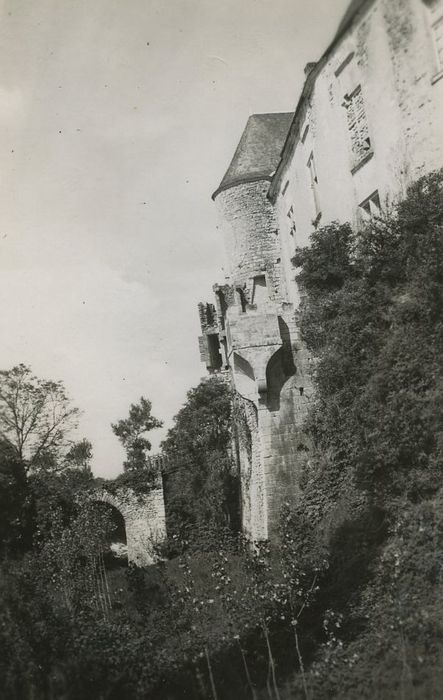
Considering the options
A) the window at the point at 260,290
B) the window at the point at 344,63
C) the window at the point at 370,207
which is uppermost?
the window at the point at 344,63

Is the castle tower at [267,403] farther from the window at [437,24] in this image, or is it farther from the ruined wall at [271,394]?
the window at [437,24]

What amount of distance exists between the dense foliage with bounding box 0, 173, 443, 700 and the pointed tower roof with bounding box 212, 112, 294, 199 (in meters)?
11.8

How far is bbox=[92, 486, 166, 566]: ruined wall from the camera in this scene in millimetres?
24250

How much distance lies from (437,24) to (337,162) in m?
4.44

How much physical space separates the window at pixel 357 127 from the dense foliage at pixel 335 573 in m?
2.08

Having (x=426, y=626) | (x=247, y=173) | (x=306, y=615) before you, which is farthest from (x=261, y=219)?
(x=426, y=626)

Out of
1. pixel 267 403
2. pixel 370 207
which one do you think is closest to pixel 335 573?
pixel 267 403

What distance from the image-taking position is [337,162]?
53.6 ft

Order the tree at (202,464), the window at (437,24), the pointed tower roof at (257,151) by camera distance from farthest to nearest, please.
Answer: the pointed tower roof at (257,151)
the tree at (202,464)
the window at (437,24)

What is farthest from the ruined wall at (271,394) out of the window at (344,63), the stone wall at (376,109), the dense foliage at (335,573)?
the window at (344,63)

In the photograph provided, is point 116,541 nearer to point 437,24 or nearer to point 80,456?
point 80,456

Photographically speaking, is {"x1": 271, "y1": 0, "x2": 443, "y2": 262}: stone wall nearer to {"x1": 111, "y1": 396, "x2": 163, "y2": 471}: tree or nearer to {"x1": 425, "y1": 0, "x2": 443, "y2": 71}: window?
{"x1": 425, "y1": 0, "x2": 443, "y2": 71}: window

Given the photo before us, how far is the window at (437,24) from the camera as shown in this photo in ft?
40.7

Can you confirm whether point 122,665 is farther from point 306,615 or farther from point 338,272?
point 338,272
